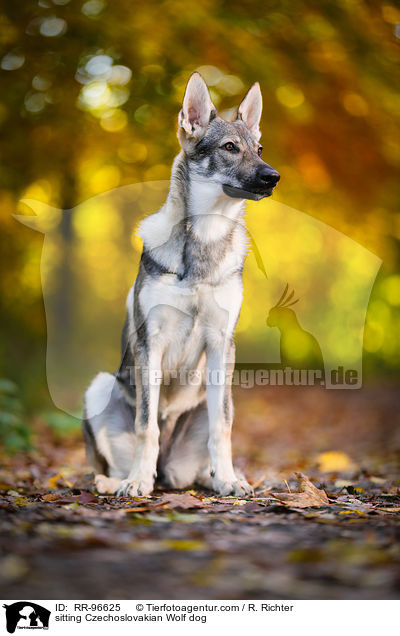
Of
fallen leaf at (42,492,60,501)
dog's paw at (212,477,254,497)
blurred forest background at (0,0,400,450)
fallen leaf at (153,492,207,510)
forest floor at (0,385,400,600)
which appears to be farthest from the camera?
blurred forest background at (0,0,400,450)

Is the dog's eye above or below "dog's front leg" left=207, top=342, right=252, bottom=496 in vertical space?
above

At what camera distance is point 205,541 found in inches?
91.9

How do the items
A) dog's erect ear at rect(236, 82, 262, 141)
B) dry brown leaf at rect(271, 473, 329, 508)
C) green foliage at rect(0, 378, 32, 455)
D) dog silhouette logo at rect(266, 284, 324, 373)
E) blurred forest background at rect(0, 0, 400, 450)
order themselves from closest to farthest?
1. dry brown leaf at rect(271, 473, 329, 508)
2. dog's erect ear at rect(236, 82, 262, 141)
3. dog silhouette logo at rect(266, 284, 324, 373)
4. green foliage at rect(0, 378, 32, 455)
5. blurred forest background at rect(0, 0, 400, 450)

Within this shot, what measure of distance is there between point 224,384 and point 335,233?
18.5 feet

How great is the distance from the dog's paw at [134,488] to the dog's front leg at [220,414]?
43cm

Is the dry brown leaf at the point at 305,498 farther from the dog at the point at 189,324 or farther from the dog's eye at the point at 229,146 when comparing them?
the dog's eye at the point at 229,146

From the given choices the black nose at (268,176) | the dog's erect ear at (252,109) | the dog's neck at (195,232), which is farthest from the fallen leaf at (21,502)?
the dog's erect ear at (252,109)

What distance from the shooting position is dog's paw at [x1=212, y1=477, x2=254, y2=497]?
343 centimetres

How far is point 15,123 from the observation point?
771 cm

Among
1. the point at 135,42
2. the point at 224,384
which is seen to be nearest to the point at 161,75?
the point at 135,42

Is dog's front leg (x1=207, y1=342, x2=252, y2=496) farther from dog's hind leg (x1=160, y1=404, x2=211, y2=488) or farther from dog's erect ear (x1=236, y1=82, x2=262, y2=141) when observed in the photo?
dog's erect ear (x1=236, y1=82, x2=262, y2=141)

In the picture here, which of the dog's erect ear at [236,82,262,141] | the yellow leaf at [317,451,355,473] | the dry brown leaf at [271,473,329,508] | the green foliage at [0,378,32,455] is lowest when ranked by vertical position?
the yellow leaf at [317,451,355,473]
